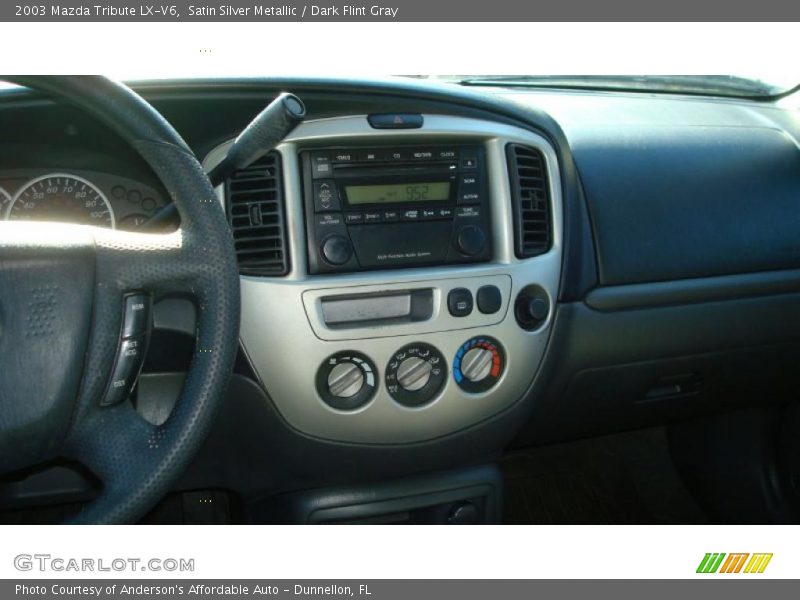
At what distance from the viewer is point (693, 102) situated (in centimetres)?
214

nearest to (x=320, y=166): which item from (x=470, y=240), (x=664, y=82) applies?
(x=470, y=240)

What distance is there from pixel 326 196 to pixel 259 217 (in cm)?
12

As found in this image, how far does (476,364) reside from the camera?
1650 mm

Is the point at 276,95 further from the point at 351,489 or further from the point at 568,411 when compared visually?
the point at 568,411

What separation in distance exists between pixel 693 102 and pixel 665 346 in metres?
0.63

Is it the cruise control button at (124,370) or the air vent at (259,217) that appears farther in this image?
the air vent at (259,217)

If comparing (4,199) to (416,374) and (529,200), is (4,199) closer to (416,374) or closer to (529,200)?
(416,374)

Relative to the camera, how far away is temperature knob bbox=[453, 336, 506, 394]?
1.63 metres

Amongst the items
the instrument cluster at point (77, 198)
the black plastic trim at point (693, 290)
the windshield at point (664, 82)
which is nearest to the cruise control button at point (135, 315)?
the instrument cluster at point (77, 198)

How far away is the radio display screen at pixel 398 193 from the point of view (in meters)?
1.57

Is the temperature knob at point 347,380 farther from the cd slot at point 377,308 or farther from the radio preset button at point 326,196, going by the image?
the radio preset button at point 326,196

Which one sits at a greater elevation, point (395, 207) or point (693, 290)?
point (395, 207)

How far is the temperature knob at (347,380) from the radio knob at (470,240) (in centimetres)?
25

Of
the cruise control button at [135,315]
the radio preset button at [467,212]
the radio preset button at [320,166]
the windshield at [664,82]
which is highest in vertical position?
the windshield at [664,82]
